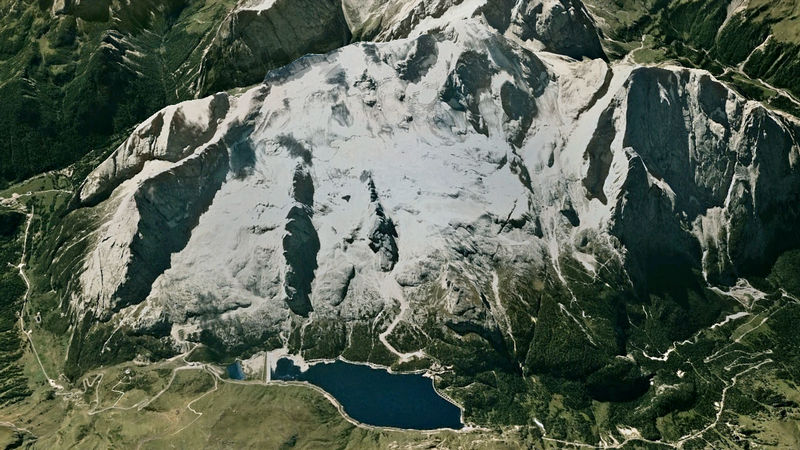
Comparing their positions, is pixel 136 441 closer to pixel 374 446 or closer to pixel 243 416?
pixel 243 416

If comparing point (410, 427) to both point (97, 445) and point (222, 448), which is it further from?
point (97, 445)

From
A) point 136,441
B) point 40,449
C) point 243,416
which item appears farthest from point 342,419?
point 40,449

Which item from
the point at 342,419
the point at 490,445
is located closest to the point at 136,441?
the point at 342,419

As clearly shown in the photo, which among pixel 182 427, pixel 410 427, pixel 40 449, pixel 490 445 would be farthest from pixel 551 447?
pixel 40 449

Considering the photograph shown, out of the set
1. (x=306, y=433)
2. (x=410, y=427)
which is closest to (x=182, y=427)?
(x=306, y=433)

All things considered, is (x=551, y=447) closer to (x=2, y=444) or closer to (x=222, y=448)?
(x=222, y=448)
